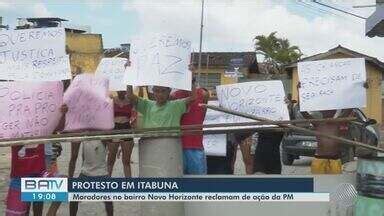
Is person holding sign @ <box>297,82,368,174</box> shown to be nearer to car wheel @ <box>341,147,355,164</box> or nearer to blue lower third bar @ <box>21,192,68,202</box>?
car wheel @ <box>341,147,355,164</box>

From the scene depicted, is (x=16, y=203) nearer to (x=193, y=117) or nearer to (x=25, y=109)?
(x=25, y=109)

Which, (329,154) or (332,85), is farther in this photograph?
(329,154)

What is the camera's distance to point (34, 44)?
5207 millimetres

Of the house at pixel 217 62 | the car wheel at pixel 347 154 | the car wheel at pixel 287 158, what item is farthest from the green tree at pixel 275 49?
the car wheel at pixel 347 154

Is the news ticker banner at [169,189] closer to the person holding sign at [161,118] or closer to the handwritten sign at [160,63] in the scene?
the person holding sign at [161,118]

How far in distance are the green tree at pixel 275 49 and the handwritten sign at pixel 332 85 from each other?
46.7 meters

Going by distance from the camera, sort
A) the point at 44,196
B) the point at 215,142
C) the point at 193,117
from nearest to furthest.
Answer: the point at 44,196 < the point at 193,117 < the point at 215,142

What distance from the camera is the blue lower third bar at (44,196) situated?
17.6 ft

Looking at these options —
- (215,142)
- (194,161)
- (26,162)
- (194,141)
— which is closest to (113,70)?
(194,141)

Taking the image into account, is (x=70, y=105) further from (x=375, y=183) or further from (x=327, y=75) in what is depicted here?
(x=375, y=183)

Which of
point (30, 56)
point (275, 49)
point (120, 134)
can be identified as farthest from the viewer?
point (275, 49)

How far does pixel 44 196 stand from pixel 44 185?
0.12m

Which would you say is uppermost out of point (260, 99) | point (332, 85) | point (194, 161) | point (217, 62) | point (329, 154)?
point (217, 62)

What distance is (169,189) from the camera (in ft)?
17.3
